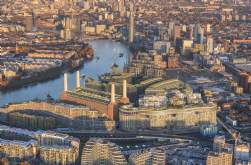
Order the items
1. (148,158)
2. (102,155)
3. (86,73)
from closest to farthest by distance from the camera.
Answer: (148,158)
(102,155)
(86,73)

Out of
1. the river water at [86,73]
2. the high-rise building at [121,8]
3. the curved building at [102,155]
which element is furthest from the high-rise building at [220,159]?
the high-rise building at [121,8]

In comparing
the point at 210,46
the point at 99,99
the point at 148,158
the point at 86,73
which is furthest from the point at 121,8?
the point at 148,158

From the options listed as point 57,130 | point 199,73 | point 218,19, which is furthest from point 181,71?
Result: point 218,19

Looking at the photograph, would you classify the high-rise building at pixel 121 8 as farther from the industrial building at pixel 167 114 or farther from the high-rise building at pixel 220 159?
the high-rise building at pixel 220 159

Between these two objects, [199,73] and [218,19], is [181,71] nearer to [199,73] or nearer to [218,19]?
[199,73]

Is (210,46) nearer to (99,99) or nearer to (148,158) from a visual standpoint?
(99,99)
